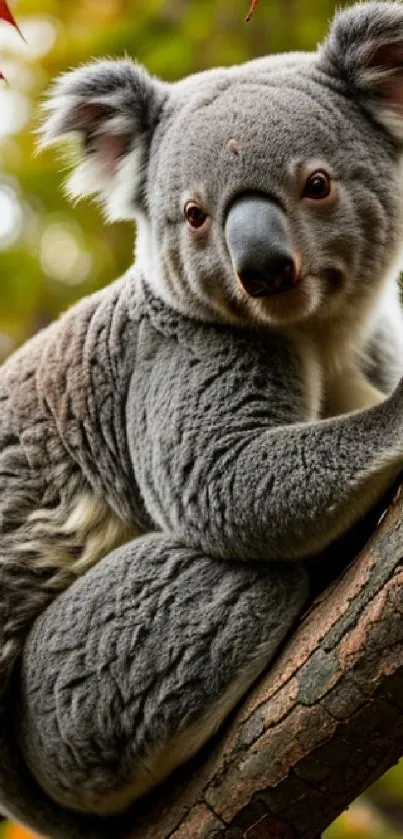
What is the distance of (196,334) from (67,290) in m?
5.50

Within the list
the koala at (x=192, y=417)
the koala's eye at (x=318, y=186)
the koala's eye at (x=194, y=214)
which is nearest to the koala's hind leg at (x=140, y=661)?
the koala at (x=192, y=417)

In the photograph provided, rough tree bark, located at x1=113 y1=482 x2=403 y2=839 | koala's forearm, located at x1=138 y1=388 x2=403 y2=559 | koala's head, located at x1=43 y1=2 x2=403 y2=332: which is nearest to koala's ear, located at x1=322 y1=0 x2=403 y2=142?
koala's head, located at x1=43 y1=2 x2=403 y2=332

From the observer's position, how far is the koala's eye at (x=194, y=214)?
14.5 feet

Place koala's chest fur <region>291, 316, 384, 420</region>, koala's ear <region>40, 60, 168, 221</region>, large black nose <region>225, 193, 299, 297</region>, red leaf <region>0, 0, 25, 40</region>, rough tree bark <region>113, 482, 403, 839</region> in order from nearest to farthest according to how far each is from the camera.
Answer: red leaf <region>0, 0, 25, 40</region> → rough tree bark <region>113, 482, 403, 839</region> → large black nose <region>225, 193, 299, 297</region> → koala's chest fur <region>291, 316, 384, 420</region> → koala's ear <region>40, 60, 168, 221</region>

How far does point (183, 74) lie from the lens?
25.6 feet

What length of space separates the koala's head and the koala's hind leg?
1005mm

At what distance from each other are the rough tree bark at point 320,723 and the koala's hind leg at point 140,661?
0.12 meters

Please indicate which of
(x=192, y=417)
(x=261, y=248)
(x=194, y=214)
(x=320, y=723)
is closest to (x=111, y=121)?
(x=194, y=214)

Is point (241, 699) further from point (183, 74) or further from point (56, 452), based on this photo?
point (183, 74)

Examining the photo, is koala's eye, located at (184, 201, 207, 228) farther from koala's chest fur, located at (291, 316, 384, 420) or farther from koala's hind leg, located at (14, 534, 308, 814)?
koala's hind leg, located at (14, 534, 308, 814)

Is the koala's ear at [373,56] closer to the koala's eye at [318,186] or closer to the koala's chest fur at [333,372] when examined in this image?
the koala's eye at [318,186]

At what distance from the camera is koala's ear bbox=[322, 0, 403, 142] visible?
14.8 ft

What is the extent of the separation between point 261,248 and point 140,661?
155cm

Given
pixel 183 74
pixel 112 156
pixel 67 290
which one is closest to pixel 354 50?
pixel 112 156
